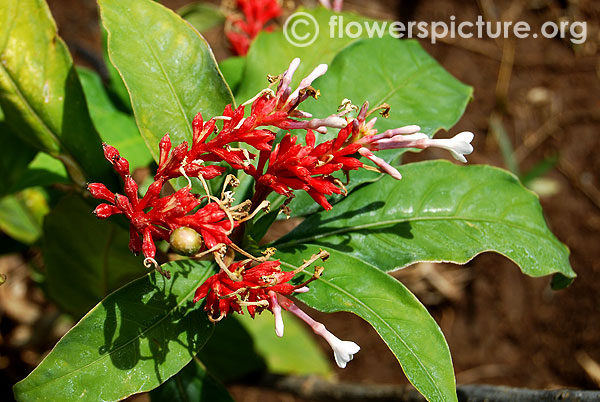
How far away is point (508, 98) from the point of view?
3.61m

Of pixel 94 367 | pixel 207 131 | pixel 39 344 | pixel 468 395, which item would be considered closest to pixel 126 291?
pixel 94 367

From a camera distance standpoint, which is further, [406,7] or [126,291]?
[406,7]

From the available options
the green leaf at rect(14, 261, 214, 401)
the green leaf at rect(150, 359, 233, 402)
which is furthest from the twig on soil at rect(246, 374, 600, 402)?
the green leaf at rect(14, 261, 214, 401)

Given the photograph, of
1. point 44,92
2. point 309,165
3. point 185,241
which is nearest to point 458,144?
point 309,165

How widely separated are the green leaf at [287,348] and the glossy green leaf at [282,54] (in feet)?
3.96

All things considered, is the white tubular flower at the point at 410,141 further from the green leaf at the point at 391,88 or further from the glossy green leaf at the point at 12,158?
the glossy green leaf at the point at 12,158

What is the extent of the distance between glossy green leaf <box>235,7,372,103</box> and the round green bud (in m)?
0.56

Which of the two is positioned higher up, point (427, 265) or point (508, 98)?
point (508, 98)

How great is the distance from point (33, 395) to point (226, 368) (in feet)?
3.63

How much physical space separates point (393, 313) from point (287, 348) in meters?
1.51

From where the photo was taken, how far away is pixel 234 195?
1376 millimetres

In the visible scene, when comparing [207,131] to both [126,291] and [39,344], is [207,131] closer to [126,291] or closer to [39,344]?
[126,291]

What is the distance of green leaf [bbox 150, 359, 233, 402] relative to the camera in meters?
1.60
